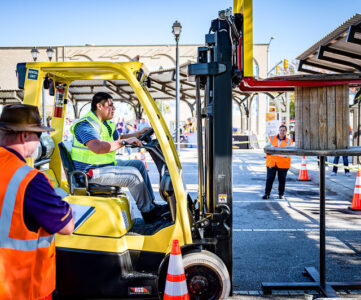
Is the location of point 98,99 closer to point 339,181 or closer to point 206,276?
point 206,276

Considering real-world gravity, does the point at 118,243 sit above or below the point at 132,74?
below

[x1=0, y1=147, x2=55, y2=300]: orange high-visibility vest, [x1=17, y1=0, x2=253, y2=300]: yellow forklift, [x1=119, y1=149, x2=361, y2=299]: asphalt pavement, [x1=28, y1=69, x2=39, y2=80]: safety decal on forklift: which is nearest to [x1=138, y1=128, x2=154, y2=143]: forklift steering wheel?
[x1=17, y1=0, x2=253, y2=300]: yellow forklift

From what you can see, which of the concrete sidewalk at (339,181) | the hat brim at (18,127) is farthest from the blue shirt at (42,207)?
the concrete sidewalk at (339,181)

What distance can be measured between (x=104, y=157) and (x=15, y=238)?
1804mm

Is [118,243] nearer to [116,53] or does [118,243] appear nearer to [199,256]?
[199,256]

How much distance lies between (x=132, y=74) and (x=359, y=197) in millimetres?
6240

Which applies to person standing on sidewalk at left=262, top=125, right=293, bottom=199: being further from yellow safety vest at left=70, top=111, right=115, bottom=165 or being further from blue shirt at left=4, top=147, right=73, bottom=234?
blue shirt at left=4, top=147, right=73, bottom=234

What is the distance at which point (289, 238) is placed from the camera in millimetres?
5957

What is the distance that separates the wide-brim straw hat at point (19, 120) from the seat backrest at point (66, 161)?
152 cm

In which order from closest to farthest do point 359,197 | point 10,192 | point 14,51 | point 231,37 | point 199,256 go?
point 10,192 → point 199,256 → point 231,37 → point 359,197 → point 14,51

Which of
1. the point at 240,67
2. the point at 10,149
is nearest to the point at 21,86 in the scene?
the point at 10,149

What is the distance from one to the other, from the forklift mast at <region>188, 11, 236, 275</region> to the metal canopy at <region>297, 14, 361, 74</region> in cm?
280

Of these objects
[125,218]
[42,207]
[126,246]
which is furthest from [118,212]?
[42,207]

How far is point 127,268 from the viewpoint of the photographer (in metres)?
3.34
